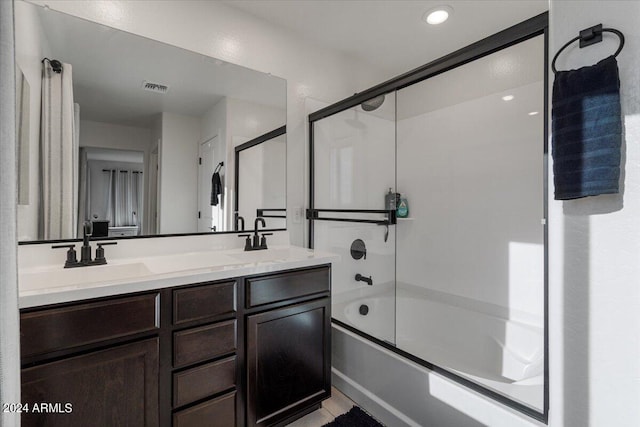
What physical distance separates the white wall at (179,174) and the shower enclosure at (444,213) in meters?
0.94

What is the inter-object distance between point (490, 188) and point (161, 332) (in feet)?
8.11

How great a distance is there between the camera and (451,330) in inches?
97.3

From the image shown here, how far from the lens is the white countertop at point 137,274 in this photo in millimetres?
1023

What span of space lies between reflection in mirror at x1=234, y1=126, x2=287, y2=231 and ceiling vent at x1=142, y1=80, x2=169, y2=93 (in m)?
0.55

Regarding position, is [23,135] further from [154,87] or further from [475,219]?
[475,219]

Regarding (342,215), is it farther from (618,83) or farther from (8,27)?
(8,27)

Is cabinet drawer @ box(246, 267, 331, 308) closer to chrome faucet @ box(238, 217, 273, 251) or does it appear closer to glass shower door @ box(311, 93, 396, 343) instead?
chrome faucet @ box(238, 217, 273, 251)

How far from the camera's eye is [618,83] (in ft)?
2.83

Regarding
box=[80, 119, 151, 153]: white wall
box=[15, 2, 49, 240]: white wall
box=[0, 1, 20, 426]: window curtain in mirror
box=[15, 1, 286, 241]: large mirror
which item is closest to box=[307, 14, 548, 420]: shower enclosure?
box=[15, 1, 286, 241]: large mirror

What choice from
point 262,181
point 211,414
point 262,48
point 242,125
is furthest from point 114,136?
point 211,414

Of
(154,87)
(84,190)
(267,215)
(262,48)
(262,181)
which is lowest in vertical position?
(267,215)

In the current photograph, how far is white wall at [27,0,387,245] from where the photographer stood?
5.52 ft

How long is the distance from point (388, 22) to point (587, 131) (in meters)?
1.77

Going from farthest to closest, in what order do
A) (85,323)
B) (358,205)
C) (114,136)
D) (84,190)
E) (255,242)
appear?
1. (358,205)
2. (255,242)
3. (114,136)
4. (84,190)
5. (85,323)
